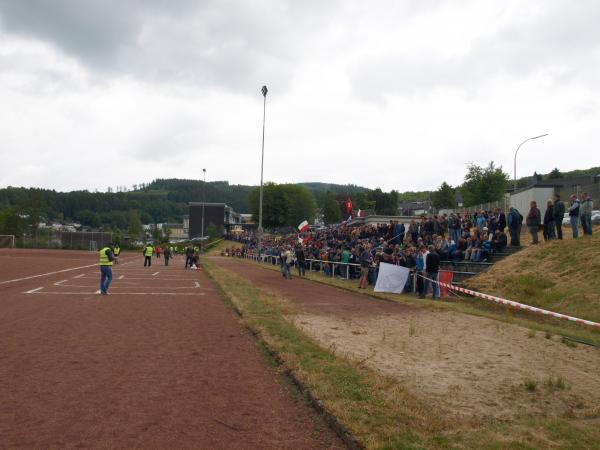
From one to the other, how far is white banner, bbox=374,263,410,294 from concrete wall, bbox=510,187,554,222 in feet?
36.7

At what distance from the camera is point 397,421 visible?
5133mm

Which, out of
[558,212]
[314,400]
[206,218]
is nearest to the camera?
[314,400]

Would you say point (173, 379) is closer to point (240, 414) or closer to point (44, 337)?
point (240, 414)

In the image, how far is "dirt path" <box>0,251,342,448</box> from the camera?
4.89 m

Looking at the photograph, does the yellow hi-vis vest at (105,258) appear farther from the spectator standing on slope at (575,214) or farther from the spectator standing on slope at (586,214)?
the spectator standing on slope at (586,214)

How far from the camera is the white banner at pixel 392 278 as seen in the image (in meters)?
19.1

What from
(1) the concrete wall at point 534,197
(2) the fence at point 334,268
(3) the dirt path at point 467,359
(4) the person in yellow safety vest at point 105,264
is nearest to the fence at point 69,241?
(2) the fence at point 334,268

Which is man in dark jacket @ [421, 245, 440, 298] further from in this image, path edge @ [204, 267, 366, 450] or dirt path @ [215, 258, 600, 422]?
path edge @ [204, 267, 366, 450]

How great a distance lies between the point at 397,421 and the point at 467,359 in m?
3.44

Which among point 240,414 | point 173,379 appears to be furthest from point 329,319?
point 240,414

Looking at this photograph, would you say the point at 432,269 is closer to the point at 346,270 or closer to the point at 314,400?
the point at 346,270

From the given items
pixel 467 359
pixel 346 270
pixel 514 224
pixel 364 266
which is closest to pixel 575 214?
pixel 514 224

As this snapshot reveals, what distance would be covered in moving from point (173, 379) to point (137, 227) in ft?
431

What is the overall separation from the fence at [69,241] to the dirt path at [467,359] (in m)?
66.9
